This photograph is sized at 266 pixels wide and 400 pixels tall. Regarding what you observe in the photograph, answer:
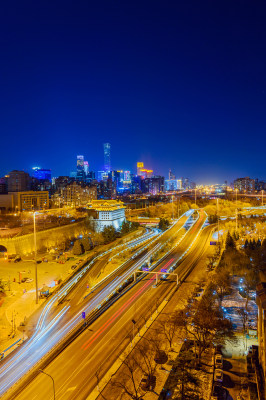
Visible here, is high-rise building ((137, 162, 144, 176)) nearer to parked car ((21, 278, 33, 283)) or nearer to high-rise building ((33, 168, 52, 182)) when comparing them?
high-rise building ((33, 168, 52, 182))

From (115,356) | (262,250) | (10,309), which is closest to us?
(115,356)

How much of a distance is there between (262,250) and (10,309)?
17.8 meters

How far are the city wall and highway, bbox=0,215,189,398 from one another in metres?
10.1

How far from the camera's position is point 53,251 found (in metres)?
27.7

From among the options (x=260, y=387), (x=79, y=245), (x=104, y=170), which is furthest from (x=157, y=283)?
(x=104, y=170)

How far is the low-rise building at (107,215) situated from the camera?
121 ft

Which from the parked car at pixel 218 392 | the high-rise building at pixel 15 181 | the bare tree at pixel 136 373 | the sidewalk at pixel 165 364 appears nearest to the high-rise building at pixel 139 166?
the high-rise building at pixel 15 181

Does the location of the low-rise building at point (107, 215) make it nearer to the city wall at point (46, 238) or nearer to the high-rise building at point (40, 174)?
the city wall at point (46, 238)

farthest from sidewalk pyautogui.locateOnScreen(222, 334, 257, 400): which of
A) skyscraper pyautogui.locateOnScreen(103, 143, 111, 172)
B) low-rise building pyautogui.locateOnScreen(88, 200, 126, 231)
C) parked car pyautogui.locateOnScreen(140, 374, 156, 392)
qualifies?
skyscraper pyautogui.locateOnScreen(103, 143, 111, 172)

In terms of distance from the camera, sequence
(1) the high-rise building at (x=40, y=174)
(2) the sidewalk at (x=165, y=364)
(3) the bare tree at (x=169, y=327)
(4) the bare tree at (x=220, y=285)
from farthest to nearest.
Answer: (1) the high-rise building at (x=40, y=174), (4) the bare tree at (x=220, y=285), (3) the bare tree at (x=169, y=327), (2) the sidewalk at (x=165, y=364)

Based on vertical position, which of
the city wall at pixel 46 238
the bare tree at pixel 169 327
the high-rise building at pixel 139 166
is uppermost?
the high-rise building at pixel 139 166

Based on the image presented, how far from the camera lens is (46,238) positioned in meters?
29.9

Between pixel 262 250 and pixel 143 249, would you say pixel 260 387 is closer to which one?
pixel 262 250

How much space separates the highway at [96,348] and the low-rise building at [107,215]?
66.1 ft
